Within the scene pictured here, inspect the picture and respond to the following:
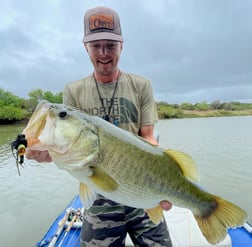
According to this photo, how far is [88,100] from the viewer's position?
2467mm

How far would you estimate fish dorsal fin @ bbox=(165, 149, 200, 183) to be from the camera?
1.90 meters

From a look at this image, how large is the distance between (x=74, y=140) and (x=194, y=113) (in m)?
70.6

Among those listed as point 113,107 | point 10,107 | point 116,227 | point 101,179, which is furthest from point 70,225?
point 10,107

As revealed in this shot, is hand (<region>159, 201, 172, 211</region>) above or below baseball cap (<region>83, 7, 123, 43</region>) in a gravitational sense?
below

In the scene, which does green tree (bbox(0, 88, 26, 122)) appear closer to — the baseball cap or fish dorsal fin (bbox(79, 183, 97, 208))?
the baseball cap

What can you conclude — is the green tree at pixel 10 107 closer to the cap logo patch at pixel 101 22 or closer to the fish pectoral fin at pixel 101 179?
the cap logo patch at pixel 101 22

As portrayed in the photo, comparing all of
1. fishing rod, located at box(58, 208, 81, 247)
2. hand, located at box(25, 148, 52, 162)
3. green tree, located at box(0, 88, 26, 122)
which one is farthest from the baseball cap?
green tree, located at box(0, 88, 26, 122)

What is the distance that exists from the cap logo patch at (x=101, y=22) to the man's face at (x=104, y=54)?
0.12m

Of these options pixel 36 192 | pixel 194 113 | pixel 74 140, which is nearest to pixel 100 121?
pixel 74 140

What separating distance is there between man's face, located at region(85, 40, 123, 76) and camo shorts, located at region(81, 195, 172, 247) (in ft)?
3.53

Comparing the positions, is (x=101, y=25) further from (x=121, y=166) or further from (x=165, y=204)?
(x=165, y=204)

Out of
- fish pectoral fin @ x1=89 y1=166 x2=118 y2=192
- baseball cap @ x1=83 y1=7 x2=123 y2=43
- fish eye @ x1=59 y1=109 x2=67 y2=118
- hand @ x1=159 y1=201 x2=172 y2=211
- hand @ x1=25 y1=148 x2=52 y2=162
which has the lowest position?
hand @ x1=159 y1=201 x2=172 y2=211

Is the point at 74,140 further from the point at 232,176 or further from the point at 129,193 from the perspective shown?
the point at 232,176

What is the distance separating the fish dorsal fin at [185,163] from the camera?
190 centimetres
